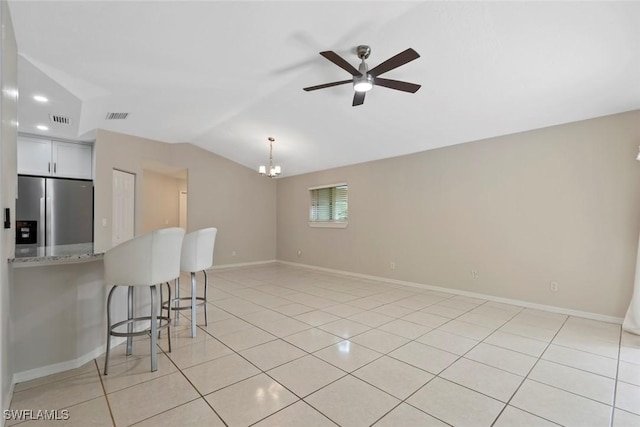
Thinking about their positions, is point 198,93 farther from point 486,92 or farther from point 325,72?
point 486,92

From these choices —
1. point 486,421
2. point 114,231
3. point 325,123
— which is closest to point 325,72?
point 325,123

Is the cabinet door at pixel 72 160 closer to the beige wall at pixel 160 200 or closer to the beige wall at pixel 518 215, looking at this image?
the beige wall at pixel 160 200

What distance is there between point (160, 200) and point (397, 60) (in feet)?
24.1

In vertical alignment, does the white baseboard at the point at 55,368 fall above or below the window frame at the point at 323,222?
below

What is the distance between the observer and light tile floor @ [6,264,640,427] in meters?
1.75

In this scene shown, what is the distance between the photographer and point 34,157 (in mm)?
4480

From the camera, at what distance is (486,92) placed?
3398 millimetres

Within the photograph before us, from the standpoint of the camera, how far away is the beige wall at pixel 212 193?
4.87 meters

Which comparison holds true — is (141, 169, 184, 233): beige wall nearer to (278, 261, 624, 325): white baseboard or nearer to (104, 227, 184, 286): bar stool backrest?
(278, 261, 624, 325): white baseboard

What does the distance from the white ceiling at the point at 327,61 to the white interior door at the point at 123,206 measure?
946 millimetres

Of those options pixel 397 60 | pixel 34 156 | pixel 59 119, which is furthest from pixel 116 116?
pixel 397 60

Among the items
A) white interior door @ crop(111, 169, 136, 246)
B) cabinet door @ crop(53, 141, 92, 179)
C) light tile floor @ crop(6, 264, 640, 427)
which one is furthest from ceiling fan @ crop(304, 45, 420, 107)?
cabinet door @ crop(53, 141, 92, 179)

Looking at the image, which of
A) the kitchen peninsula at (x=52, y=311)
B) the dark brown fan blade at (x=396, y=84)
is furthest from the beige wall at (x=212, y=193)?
the dark brown fan blade at (x=396, y=84)

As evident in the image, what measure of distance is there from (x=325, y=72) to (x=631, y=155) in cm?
357
